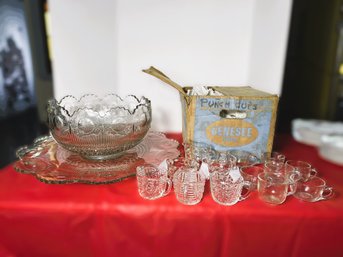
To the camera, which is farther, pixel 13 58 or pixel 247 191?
pixel 13 58

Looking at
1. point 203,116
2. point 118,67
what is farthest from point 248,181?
point 118,67

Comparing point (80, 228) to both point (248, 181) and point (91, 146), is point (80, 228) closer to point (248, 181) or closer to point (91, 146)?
point (91, 146)

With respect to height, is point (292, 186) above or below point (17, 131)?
above

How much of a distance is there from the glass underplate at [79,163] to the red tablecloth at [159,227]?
5 cm

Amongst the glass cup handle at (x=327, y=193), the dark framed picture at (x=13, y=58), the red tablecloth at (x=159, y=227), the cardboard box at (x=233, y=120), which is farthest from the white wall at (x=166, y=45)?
the dark framed picture at (x=13, y=58)

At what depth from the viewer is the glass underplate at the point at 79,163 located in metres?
0.75

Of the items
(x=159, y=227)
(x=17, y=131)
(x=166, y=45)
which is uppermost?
(x=166, y=45)

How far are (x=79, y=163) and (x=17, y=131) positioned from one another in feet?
9.68

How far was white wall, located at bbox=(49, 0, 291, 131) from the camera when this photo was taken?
1.13 m

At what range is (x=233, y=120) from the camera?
0.85 meters

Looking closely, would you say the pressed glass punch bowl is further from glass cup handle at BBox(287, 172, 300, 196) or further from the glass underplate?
glass cup handle at BBox(287, 172, 300, 196)

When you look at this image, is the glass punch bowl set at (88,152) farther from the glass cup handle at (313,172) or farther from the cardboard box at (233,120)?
the glass cup handle at (313,172)

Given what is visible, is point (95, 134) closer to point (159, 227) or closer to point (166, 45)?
point (159, 227)

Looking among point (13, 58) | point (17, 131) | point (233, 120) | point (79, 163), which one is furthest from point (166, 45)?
point (13, 58)
